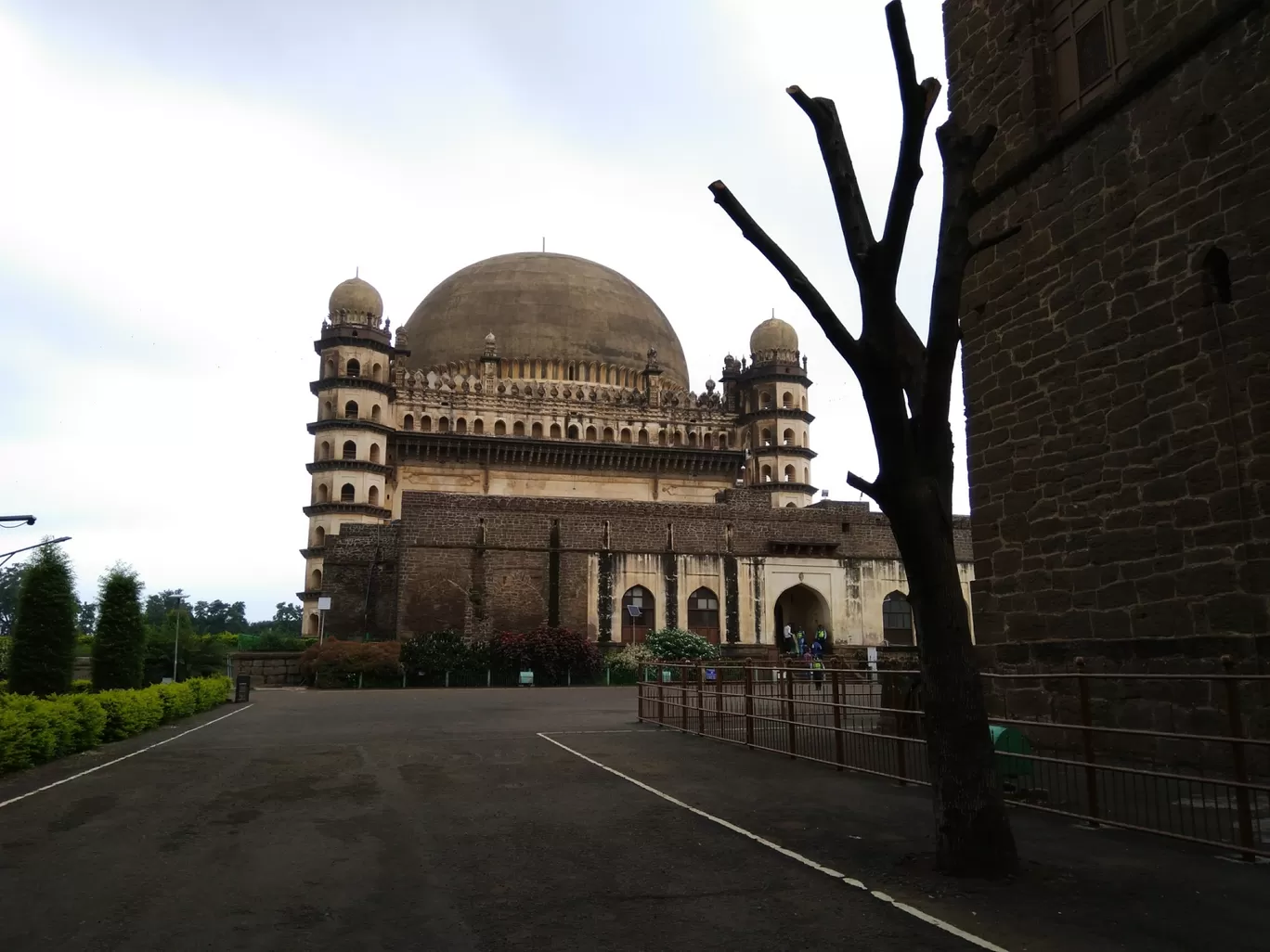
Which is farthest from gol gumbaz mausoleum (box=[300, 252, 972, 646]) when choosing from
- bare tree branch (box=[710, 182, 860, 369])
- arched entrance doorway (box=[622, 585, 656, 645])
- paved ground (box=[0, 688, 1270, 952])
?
bare tree branch (box=[710, 182, 860, 369])

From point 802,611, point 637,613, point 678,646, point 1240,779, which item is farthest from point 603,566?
point 1240,779

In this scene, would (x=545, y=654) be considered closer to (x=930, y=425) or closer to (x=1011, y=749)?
(x=1011, y=749)

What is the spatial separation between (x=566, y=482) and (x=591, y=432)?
2988mm

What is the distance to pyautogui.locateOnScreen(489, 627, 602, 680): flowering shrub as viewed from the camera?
98.2 ft

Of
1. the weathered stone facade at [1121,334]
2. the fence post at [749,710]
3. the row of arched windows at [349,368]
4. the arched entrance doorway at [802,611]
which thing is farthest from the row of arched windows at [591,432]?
the weathered stone facade at [1121,334]

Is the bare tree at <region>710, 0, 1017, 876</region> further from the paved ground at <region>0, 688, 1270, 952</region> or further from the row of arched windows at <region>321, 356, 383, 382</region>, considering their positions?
the row of arched windows at <region>321, 356, 383, 382</region>

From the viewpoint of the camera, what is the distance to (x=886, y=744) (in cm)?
1128

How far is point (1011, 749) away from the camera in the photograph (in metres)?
8.10

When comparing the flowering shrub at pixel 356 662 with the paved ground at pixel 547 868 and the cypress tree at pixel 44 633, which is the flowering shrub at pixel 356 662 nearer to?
the cypress tree at pixel 44 633

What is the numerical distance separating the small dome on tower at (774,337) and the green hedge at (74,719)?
1564 inches

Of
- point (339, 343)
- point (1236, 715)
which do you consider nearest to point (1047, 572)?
point (1236, 715)

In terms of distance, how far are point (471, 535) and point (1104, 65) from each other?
25.7m

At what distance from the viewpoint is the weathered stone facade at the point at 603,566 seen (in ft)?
106

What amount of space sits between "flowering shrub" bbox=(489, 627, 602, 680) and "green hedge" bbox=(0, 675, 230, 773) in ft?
39.9
